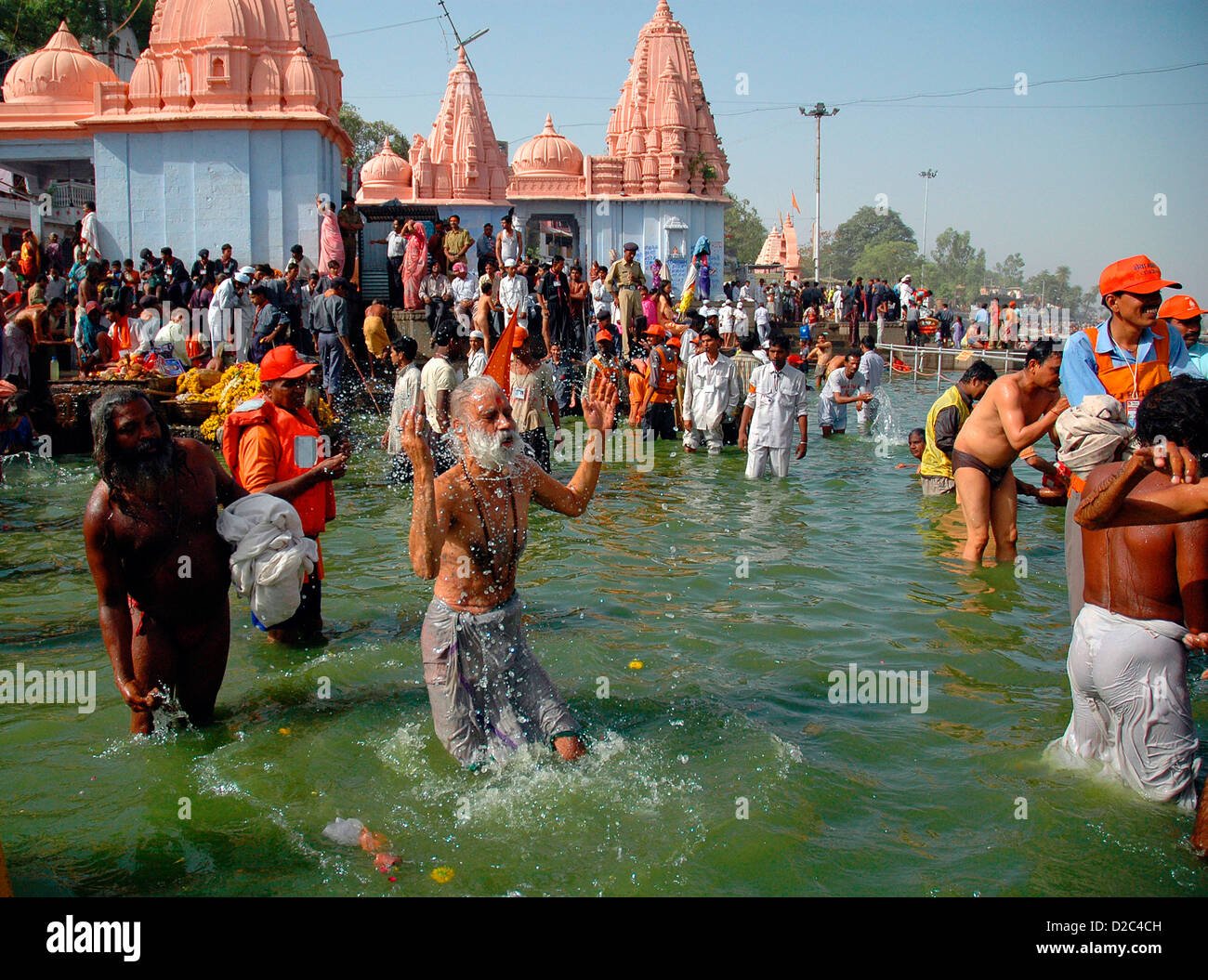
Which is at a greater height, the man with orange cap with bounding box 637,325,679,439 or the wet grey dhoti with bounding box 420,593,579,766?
the man with orange cap with bounding box 637,325,679,439

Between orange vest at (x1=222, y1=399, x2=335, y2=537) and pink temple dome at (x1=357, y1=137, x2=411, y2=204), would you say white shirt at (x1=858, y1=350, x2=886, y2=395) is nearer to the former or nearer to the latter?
orange vest at (x1=222, y1=399, x2=335, y2=537)

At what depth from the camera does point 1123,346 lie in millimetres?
4629

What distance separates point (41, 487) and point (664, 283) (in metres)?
13.1

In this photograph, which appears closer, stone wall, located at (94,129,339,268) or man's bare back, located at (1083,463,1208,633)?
man's bare back, located at (1083,463,1208,633)

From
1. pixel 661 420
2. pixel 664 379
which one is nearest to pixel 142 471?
pixel 664 379

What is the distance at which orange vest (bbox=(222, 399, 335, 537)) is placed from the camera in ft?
16.9

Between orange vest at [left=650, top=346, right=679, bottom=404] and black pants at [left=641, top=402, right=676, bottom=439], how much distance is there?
9 centimetres

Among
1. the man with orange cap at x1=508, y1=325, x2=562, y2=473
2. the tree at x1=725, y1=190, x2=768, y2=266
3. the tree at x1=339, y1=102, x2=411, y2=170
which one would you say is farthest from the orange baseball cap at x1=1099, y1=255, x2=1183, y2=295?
the tree at x1=725, y1=190, x2=768, y2=266

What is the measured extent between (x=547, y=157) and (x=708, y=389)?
21870mm

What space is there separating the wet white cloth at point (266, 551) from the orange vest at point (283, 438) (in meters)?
0.42

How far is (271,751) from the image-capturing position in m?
4.57

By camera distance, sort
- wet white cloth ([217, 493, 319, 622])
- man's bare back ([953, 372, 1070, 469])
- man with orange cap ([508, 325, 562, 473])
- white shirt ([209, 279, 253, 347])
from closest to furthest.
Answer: wet white cloth ([217, 493, 319, 622]) < man's bare back ([953, 372, 1070, 469]) < man with orange cap ([508, 325, 562, 473]) < white shirt ([209, 279, 253, 347])

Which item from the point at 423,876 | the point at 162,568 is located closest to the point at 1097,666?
the point at 423,876

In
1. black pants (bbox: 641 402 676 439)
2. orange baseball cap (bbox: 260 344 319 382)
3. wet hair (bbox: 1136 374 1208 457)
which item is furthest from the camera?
black pants (bbox: 641 402 676 439)
